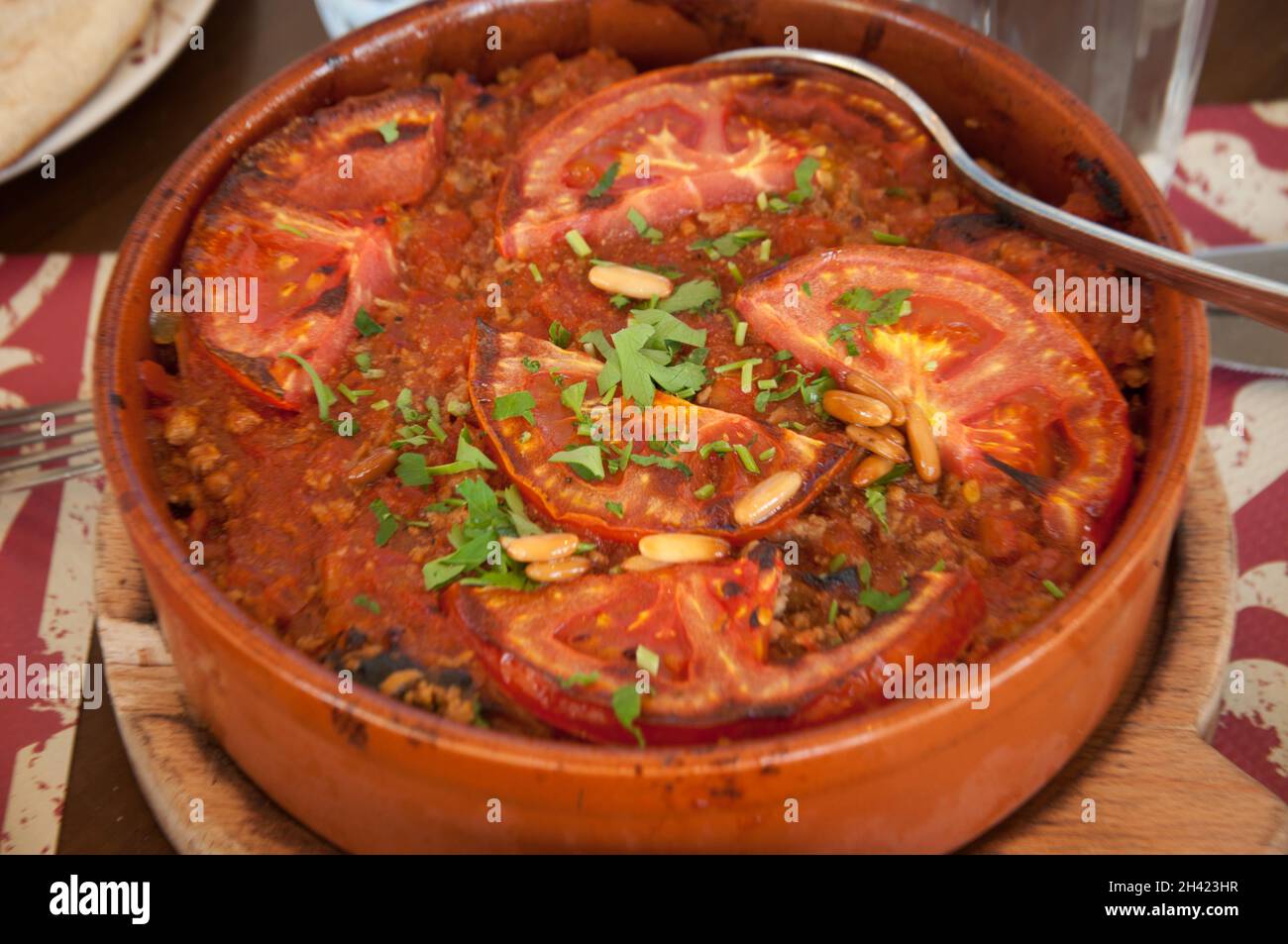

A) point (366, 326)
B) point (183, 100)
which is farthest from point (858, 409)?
point (183, 100)

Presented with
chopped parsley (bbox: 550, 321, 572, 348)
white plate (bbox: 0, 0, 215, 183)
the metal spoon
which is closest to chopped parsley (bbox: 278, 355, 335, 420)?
chopped parsley (bbox: 550, 321, 572, 348)

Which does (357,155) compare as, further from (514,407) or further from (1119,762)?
(1119,762)

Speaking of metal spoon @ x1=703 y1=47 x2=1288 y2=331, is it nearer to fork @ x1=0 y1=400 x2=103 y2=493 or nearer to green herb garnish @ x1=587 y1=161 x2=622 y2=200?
green herb garnish @ x1=587 y1=161 x2=622 y2=200

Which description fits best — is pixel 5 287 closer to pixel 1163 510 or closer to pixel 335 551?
pixel 335 551

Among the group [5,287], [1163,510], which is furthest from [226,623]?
[5,287]
